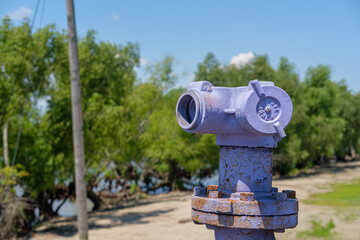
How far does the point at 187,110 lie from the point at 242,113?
39cm

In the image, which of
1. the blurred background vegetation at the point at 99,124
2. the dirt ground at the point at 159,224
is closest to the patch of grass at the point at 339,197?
the dirt ground at the point at 159,224

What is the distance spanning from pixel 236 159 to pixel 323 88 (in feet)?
101

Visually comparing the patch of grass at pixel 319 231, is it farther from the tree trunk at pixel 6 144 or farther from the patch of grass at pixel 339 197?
the tree trunk at pixel 6 144

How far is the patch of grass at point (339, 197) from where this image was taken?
14.1m

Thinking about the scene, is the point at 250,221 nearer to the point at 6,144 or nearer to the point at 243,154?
the point at 243,154

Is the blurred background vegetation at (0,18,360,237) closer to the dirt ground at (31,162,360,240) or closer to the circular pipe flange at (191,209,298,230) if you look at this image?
the dirt ground at (31,162,360,240)

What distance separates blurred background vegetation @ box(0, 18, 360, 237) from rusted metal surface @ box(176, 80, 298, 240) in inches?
85.0

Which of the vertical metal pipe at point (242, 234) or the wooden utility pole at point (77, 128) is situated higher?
the wooden utility pole at point (77, 128)

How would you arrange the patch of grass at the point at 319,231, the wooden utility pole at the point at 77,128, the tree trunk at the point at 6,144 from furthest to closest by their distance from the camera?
the tree trunk at the point at 6,144 → the patch of grass at the point at 319,231 → the wooden utility pole at the point at 77,128

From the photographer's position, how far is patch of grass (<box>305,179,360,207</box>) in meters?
14.1

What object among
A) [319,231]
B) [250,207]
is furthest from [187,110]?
[319,231]

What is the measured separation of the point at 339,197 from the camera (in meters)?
15.8

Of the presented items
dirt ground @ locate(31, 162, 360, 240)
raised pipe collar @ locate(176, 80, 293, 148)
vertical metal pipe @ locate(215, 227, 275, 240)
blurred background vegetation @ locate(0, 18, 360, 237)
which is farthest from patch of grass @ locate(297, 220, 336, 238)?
raised pipe collar @ locate(176, 80, 293, 148)

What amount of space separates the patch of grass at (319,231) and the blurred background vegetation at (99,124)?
299 centimetres
